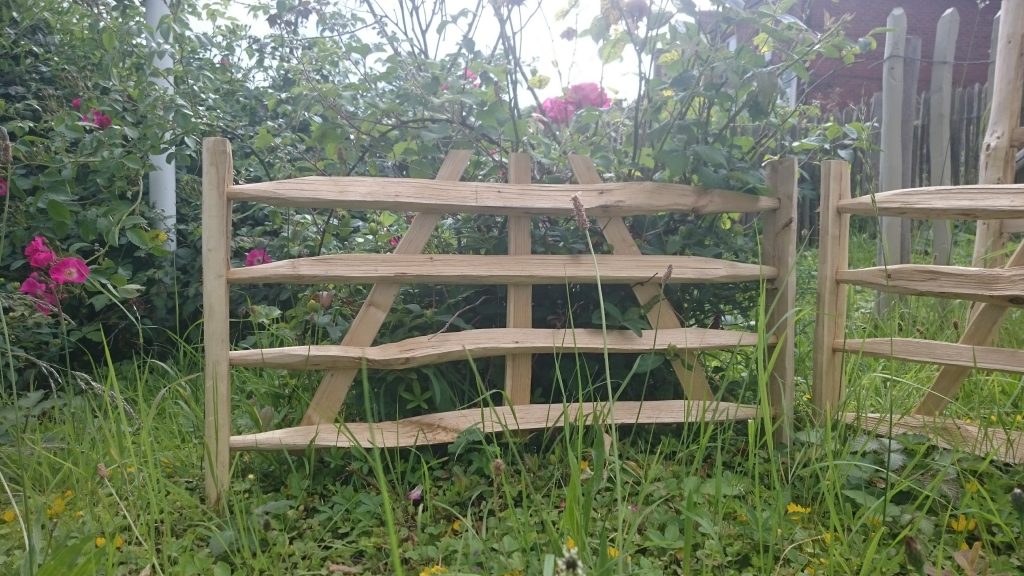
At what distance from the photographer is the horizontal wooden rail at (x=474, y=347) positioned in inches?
72.2

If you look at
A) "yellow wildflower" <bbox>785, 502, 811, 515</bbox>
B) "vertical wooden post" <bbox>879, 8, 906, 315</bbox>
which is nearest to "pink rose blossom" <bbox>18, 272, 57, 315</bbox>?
"yellow wildflower" <bbox>785, 502, 811, 515</bbox>

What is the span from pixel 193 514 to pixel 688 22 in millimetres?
2002

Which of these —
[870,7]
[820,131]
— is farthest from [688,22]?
[870,7]

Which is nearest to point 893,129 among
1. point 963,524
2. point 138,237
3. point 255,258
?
point 963,524

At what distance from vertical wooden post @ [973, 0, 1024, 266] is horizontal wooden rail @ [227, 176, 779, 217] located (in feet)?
3.71

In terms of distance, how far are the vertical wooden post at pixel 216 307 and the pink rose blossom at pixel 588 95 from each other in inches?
44.9

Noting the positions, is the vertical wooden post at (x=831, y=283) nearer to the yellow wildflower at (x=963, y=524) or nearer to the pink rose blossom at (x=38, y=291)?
the yellow wildflower at (x=963, y=524)

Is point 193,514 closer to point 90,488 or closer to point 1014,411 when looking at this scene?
point 90,488

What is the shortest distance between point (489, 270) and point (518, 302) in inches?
5.9

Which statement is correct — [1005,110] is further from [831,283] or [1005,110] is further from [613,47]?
[613,47]

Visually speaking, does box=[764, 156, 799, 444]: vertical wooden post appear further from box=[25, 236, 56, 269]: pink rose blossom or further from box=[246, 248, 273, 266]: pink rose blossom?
box=[25, 236, 56, 269]: pink rose blossom

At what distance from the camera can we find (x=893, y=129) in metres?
3.57

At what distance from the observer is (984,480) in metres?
1.83

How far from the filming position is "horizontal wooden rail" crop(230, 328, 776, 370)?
1834 mm
